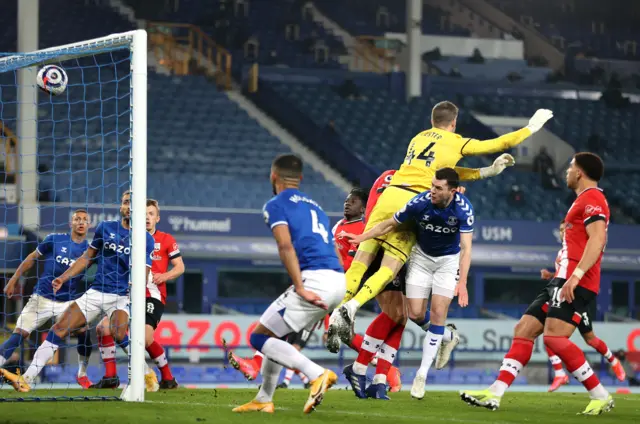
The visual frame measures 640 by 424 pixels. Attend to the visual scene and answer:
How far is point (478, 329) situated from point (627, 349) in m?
2.85

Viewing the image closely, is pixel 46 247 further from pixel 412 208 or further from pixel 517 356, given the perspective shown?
pixel 517 356

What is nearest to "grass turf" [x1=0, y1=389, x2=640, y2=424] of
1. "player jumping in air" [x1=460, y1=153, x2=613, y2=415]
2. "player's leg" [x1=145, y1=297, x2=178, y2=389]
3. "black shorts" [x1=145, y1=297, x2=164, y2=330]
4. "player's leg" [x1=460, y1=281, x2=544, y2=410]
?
"player's leg" [x1=460, y1=281, x2=544, y2=410]

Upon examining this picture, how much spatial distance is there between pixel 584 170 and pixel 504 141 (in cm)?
80

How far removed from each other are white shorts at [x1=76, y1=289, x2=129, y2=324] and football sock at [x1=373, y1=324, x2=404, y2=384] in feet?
8.62

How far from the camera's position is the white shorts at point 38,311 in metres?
12.3

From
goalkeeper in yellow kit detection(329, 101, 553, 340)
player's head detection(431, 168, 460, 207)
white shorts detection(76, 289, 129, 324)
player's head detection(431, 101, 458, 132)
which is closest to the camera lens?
player's head detection(431, 168, 460, 207)

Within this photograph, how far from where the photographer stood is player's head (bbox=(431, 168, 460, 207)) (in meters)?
9.70

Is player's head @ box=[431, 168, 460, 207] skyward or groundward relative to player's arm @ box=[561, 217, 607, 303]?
skyward

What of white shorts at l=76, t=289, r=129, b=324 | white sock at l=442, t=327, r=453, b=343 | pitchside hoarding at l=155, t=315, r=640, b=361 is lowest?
pitchside hoarding at l=155, t=315, r=640, b=361

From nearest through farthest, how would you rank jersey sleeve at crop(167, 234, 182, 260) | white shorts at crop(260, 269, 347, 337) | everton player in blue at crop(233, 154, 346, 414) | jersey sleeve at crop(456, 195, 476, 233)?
everton player in blue at crop(233, 154, 346, 414)
white shorts at crop(260, 269, 347, 337)
jersey sleeve at crop(456, 195, 476, 233)
jersey sleeve at crop(167, 234, 182, 260)

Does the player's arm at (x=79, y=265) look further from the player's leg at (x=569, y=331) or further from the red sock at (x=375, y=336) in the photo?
the player's leg at (x=569, y=331)

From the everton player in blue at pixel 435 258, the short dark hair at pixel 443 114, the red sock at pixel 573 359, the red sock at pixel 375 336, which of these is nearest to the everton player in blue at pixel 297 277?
the everton player in blue at pixel 435 258

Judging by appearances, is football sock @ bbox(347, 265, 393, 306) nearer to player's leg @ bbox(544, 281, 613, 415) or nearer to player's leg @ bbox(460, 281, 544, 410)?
player's leg @ bbox(460, 281, 544, 410)

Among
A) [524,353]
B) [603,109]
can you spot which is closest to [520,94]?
[603,109]
